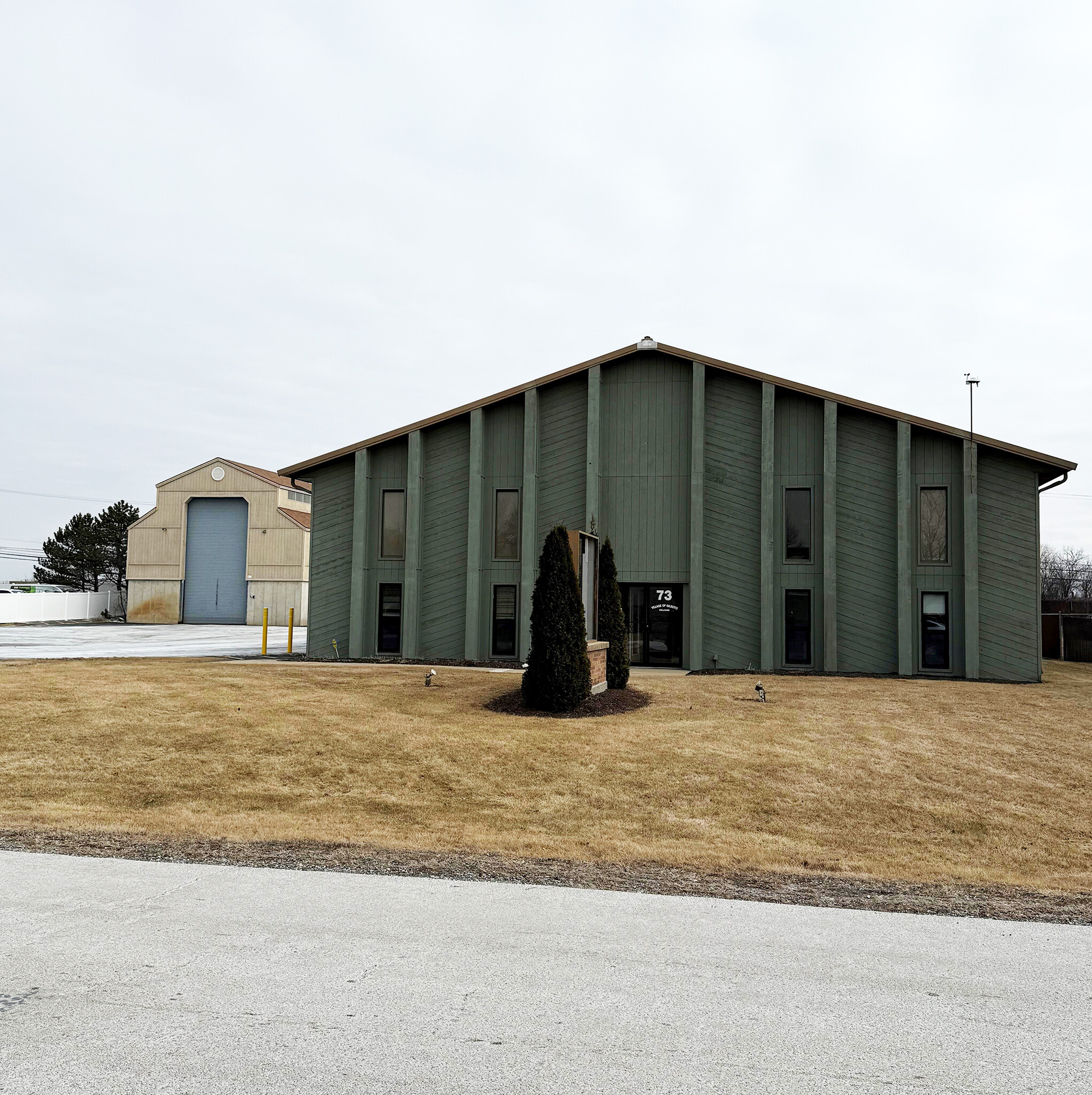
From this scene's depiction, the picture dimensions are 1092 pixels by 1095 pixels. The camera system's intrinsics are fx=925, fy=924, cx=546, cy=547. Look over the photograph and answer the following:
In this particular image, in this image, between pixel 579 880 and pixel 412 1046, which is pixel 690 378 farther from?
pixel 412 1046

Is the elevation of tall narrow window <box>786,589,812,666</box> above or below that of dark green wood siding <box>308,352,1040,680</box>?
below

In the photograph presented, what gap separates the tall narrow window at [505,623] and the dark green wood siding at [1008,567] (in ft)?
37.5

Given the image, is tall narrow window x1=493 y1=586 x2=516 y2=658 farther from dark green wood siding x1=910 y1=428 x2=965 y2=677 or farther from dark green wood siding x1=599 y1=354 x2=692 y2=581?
dark green wood siding x1=910 y1=428 x2=965 y2=677

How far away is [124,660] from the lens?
2189cm

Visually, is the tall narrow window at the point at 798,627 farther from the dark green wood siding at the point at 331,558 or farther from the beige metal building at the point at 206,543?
the beige metal building at the point at 206,543

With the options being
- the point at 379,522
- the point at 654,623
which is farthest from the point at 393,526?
the point at 654,623

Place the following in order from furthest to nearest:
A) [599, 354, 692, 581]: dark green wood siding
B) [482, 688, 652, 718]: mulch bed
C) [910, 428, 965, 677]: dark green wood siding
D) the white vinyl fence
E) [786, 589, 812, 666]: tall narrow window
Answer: the white vinyl fence
[599, 354, 692, 581]: dark green wood siding
[786, 589, 812, 666]: tall narrow window
[910, 428, 965, 677]: dark green wood siding
[482, 688, 652, 718]: mulch bed

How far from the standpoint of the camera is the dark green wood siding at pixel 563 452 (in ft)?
79.3

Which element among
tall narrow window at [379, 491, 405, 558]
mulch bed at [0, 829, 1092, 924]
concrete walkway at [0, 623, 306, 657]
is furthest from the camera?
concrete walkway at [0, 623, 306, 657]

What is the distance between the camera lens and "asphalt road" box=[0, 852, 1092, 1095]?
3.58m

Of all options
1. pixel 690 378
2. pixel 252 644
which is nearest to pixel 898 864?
pixel 690 378

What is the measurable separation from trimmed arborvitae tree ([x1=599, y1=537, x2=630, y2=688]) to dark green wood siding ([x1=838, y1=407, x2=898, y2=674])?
7.98 m

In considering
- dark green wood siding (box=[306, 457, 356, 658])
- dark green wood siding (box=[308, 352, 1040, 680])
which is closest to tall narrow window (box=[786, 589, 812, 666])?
dark green wood siding (box=[308, 352, 1040, 680])

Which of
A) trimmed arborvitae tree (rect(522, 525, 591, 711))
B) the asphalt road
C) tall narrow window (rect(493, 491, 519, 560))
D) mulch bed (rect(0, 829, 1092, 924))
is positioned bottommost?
mulch bed (rect(0, 829, 1092, 924))
